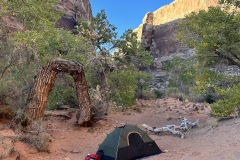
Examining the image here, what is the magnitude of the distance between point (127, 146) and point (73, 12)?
42.4 meters

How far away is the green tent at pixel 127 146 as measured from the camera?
6.82m

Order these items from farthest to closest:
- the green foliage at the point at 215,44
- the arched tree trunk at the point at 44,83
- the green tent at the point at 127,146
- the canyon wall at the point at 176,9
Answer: the canyon wall at the point at 176,9 < the green foliage at the point at 215,44 < the arched tree trunk at the point at 44,83 < the green tent at the point at 127,146

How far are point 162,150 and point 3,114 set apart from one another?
17.3 ft

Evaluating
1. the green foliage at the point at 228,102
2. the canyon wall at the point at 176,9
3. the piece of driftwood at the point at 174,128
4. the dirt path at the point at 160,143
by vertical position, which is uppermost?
the canyon wall at the point at 176,9

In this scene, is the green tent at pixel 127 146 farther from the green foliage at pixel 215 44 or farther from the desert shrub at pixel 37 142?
the green foliage at pixel 215 44

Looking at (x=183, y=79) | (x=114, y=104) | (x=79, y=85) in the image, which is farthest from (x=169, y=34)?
(x=79, y=85)

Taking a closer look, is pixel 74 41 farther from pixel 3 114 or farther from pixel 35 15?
pixel 3 114

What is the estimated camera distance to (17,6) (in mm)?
11648

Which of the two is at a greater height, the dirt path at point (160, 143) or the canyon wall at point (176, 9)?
the canyon wall at point (176, 9)

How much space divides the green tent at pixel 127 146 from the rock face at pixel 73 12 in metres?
37.9

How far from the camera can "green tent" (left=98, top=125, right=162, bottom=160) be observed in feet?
22.4

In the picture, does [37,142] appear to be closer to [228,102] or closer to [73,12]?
[228,102]

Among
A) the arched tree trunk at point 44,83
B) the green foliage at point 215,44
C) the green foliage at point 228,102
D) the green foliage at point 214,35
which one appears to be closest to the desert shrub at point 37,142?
the arched tree trunk at point 44,83

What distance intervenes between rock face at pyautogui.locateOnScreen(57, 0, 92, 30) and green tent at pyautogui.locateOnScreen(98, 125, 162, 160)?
124 feet
